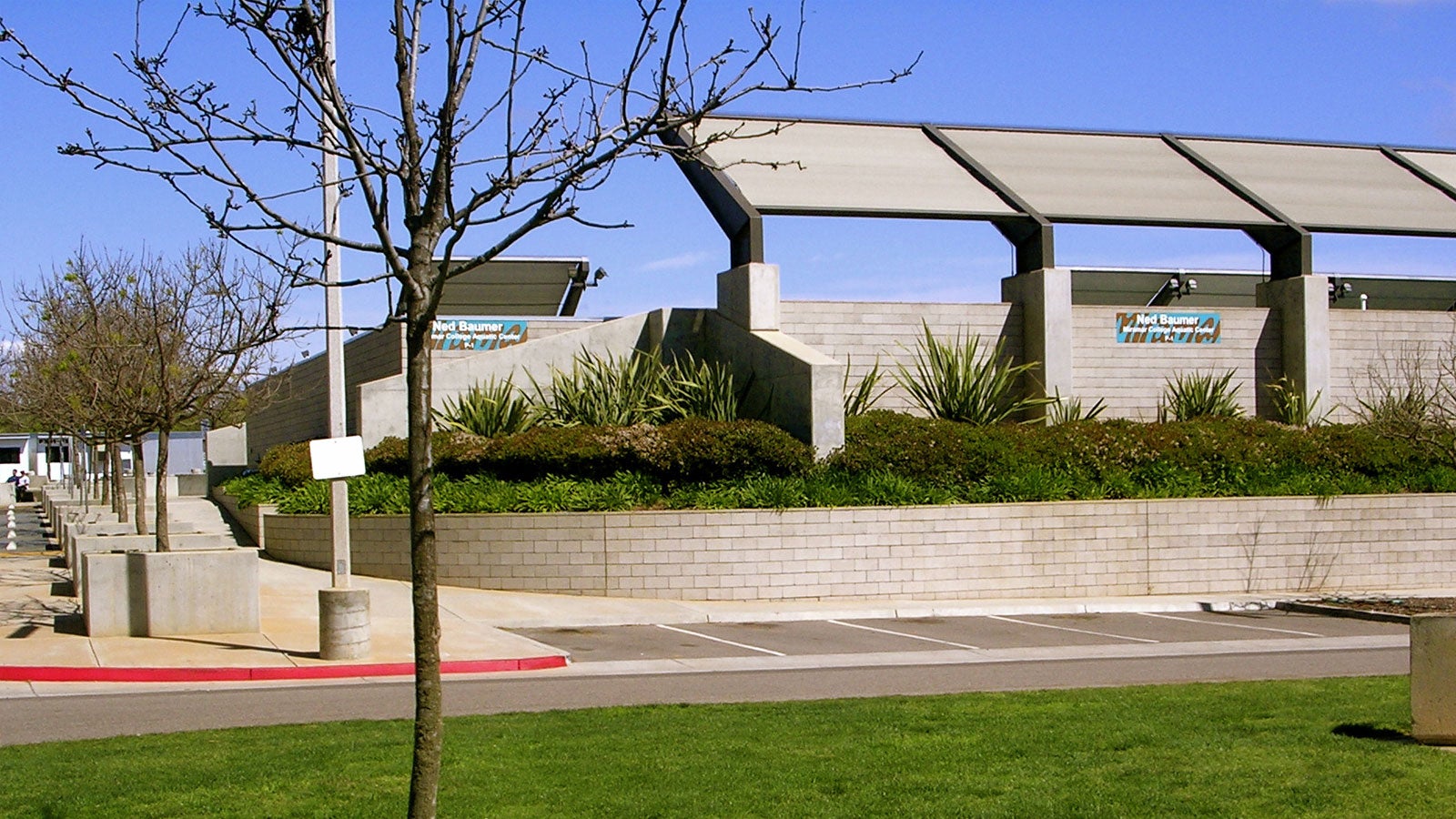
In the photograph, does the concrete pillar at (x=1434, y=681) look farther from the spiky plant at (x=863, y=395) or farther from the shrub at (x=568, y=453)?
the spiky plant at (x=863, y=395)

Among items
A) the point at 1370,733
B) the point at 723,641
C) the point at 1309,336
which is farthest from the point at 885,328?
the point at 1370,733

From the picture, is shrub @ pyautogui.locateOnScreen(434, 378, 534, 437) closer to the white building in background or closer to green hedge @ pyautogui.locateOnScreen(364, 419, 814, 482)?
green hedge @ pyautogui.locateOnScreen(364, 419, 814, 482)

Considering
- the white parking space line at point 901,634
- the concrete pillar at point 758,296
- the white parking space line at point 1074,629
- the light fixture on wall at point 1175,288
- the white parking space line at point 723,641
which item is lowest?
the white parking space line at point 1074,629

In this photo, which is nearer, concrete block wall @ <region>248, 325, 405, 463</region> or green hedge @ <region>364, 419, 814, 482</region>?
green hedge @ <region>364, 419, 814, 482</region>

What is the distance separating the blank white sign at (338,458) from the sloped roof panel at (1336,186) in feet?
71.7

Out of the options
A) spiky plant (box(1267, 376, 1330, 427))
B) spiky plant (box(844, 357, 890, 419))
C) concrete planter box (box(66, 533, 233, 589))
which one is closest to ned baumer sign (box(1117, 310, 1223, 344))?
spiky plant (box(1267, 376, 1330, 427))

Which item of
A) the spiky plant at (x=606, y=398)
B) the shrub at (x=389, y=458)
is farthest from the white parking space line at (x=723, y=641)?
the shrub at (x=389, y=458)

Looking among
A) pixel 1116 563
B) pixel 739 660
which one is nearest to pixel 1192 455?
pixel 1116 563

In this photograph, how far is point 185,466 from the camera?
7581cm

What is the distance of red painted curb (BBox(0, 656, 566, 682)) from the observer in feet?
47.2

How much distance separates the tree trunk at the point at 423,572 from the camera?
18.7 ft

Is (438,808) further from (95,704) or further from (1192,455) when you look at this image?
(1192,455)

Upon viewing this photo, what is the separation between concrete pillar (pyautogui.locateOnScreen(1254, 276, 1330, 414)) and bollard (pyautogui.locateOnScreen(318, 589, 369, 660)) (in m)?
20.3

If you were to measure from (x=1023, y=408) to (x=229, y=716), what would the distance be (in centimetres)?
1815
